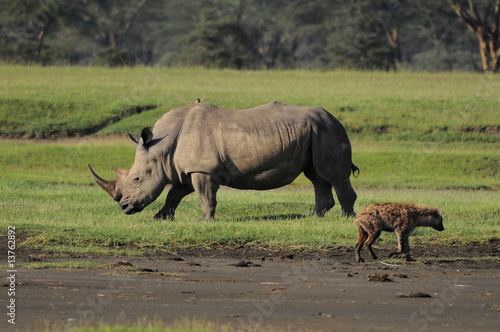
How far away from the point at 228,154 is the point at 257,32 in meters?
47.7

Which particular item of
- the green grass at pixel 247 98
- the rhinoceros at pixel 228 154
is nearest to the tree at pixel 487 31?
the green grass at pixel 247 98

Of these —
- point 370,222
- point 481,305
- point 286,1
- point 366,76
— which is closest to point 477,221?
point 370,222

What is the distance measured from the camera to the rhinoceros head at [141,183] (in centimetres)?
1594

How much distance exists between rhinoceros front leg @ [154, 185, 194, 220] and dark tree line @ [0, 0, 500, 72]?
101 ft

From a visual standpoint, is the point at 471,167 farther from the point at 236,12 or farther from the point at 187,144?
the point at 236,12

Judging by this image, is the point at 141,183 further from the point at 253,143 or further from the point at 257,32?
the point at 257,32

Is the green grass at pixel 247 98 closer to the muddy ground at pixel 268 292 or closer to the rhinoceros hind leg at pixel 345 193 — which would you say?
the rhinoceros hind leg at pixel 345 193

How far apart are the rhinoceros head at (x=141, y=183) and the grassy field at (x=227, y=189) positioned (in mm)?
273

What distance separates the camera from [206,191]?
15.6 metres

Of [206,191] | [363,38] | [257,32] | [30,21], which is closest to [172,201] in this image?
[206,191]

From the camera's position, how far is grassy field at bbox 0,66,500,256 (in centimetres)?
1397

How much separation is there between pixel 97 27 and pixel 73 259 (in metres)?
54.3

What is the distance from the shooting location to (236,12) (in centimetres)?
6694

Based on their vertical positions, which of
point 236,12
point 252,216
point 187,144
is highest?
point 236,12
